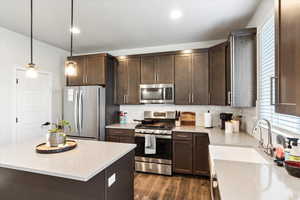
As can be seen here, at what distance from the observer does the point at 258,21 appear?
2188 mm

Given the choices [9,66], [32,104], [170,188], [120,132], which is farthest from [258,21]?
[32,104]

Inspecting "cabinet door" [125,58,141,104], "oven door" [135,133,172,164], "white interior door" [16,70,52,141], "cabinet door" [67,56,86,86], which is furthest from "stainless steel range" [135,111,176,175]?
"white interior door" [16,70,52,141]

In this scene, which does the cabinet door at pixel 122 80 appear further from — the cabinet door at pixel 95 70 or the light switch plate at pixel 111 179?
the light switch plate at pixel 111 179

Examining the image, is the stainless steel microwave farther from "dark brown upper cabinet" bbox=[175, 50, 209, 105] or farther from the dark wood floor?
the dark wood floor

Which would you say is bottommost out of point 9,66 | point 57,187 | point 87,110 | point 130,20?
point 57,187

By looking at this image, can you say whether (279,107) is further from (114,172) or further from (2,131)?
(2,131)

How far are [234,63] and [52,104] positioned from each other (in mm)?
3730

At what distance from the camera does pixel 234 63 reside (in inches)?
92.8

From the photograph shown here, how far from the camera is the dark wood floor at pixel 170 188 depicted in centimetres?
239

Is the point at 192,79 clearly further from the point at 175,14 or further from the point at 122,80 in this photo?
the point at 122,80

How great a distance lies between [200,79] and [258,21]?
130cm

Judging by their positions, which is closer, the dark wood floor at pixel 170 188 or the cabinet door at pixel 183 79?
the dark wood floor at pixel 170 188

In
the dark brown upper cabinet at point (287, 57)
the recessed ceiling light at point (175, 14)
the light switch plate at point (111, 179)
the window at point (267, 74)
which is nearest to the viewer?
the dark brown upper cabinet at point (287, 57)

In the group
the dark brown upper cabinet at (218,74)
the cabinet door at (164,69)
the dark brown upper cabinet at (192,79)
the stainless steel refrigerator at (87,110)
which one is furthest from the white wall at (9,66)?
the dark brown upper cabinet at (218,74)
